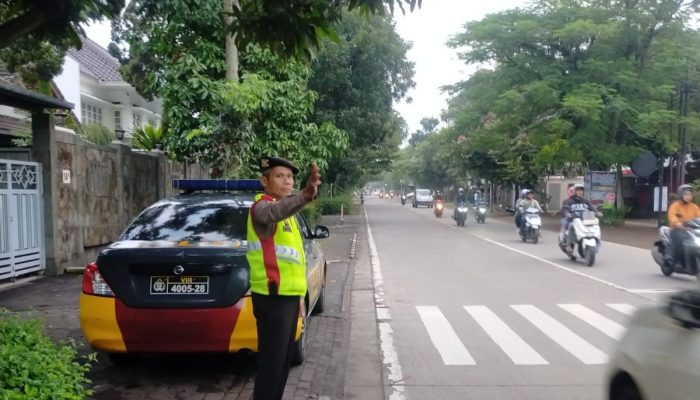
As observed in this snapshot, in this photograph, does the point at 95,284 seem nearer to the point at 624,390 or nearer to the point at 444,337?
the point at 444,337

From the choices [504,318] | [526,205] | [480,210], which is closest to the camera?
[504,318]

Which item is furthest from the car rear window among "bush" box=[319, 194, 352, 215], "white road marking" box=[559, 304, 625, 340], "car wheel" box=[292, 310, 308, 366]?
"bush" box=[319, 194, 352, 215]

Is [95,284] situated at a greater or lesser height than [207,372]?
greater

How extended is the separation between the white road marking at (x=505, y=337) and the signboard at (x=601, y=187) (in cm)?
1886

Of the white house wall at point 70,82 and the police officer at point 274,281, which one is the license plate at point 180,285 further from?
the white house wall at point 70,82

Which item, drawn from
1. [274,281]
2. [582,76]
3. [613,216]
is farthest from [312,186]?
[613,216]

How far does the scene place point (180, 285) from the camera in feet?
16.1

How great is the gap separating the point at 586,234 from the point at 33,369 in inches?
460

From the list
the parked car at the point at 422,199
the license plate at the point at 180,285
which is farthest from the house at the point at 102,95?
the parked car at the point at 422,199

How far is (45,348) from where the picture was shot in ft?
13.2

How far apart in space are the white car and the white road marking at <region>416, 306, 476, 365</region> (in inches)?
97.7

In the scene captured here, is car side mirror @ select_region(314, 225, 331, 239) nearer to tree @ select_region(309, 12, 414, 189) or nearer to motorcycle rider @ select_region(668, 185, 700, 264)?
motorcycle rider @ select_region(668, 185, 700, 264)

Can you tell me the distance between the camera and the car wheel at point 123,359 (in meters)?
5.61

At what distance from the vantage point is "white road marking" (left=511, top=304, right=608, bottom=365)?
6.07 m
